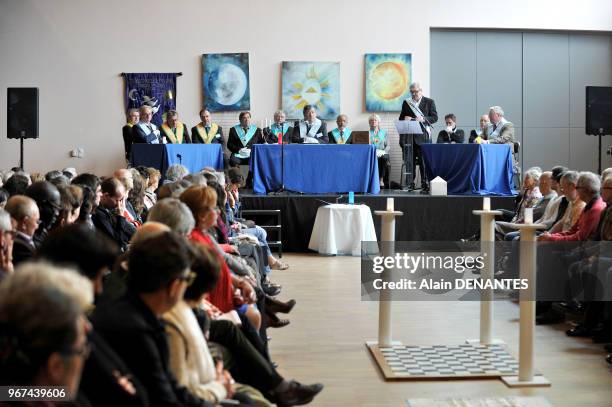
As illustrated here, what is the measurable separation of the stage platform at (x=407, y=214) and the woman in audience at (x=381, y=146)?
1.96 meters

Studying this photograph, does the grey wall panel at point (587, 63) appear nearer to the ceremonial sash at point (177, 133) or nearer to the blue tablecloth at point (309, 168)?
the blue tablecloth at point (309, 168)

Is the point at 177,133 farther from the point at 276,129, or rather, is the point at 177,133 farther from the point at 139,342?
the point at 139,342

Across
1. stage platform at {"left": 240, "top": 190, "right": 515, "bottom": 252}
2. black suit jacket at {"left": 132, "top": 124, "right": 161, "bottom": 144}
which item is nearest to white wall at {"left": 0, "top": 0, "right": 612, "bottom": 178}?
black suit jacket at {"left": 132, "top": 124, "right": 161, "bottom": 144}

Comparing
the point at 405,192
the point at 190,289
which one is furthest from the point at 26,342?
the point at 405,192

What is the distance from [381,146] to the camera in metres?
13.0

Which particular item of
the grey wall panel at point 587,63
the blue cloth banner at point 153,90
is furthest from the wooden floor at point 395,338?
the grey wall panel at point 587,63

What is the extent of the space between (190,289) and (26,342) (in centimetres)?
128

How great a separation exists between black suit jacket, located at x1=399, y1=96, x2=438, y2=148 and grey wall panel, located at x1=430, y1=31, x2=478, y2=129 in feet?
3.86

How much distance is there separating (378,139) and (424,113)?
808 mm

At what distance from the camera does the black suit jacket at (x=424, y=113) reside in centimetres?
1255

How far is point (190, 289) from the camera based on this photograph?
283 centimetres

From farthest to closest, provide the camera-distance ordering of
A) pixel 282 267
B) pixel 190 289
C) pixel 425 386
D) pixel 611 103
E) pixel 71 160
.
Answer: pixel 71 160, pixel 611 103, pixel 282 267, pixel 425 386, pixel 190 289

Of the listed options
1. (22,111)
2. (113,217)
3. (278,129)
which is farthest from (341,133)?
(113,217)

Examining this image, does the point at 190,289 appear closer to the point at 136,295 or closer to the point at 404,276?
the point at 136,295
